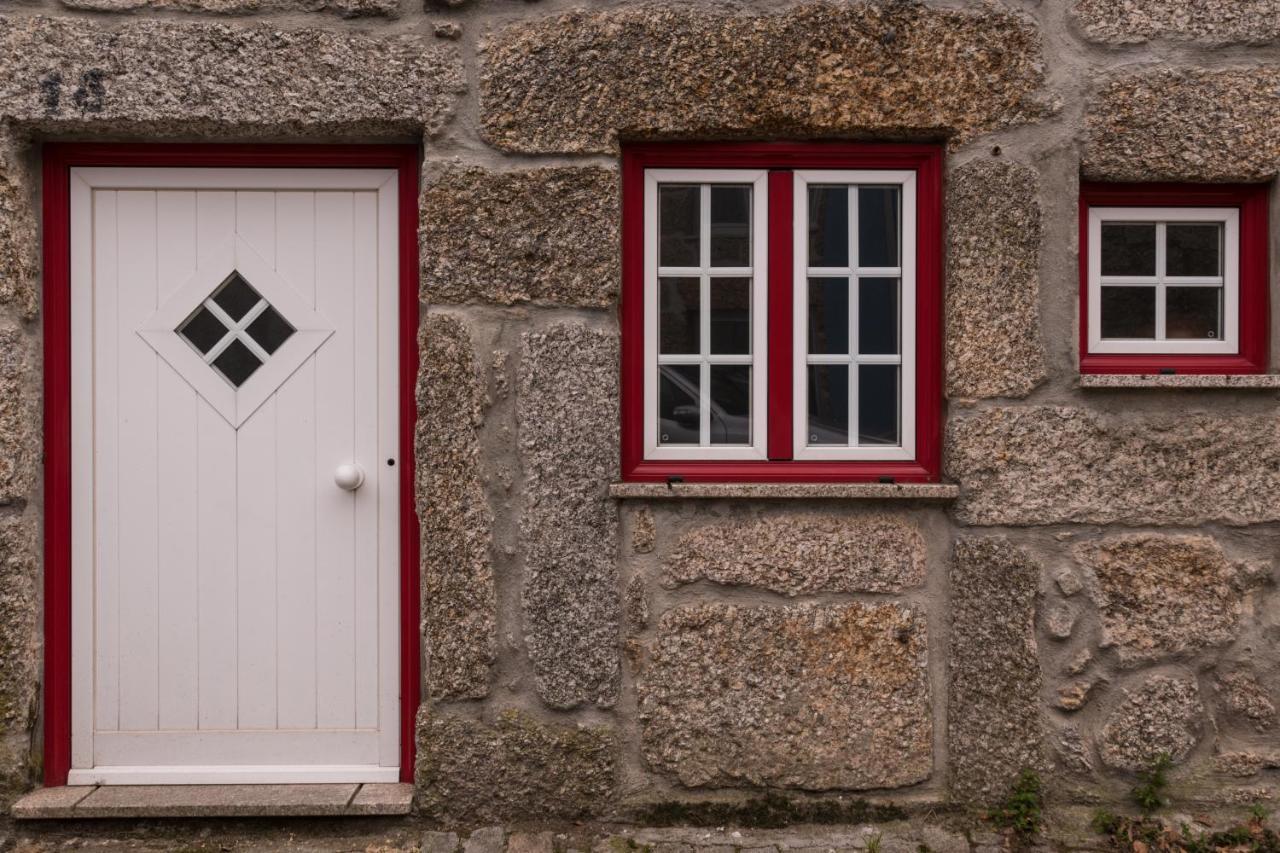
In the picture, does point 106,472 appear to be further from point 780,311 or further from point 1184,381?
point 1184,381

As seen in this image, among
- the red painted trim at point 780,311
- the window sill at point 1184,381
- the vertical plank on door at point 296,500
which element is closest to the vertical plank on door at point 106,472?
the vertical plank on door at point 296,500

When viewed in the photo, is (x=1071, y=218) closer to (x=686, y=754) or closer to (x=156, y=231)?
(x=686, y=754)

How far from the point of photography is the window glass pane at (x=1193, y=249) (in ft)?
9.71

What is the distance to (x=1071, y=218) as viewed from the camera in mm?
2832

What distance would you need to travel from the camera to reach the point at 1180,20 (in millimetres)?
2826

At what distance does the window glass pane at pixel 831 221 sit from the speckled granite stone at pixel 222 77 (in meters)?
1.16

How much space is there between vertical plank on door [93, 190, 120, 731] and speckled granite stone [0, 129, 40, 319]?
0.19 metres

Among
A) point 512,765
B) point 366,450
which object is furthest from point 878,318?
point 512,765

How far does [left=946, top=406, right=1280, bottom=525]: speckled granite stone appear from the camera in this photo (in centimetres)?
284

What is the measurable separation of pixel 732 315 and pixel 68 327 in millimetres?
2090

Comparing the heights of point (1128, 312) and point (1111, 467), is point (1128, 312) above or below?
above

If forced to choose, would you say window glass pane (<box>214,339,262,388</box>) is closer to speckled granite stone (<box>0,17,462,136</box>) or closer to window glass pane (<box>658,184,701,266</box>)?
Result: speckled granite stone (<box>0,17,462,136</box>)

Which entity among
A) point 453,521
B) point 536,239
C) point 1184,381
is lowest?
point 453,521

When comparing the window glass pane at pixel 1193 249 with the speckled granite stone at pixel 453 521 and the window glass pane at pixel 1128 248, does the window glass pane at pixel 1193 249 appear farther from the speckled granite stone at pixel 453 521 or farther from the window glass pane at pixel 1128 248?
the speckled granite stone at pixel 453 521
